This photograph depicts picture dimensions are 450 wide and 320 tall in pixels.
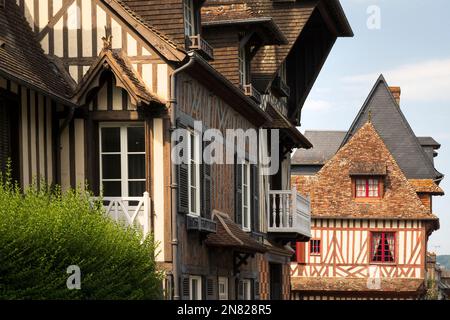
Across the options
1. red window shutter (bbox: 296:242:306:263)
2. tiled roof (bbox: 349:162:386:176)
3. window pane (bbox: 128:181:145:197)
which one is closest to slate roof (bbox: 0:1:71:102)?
window pane (bbox: 128:181:145:197)

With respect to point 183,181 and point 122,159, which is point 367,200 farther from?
point 122,159

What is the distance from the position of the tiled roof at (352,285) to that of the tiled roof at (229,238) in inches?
925

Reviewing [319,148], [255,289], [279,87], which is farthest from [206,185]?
[319,148]

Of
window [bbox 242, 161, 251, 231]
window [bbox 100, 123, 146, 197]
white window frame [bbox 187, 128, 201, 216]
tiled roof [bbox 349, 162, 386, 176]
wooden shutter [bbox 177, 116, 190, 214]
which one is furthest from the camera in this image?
tiled roof [bbox 349, 162, 386, 176]

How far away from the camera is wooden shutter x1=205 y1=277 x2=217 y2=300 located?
22295 millimetres

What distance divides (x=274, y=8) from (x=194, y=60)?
447 inches

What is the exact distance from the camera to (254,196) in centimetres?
2705

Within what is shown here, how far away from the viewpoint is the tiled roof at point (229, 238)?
2209 centimetres

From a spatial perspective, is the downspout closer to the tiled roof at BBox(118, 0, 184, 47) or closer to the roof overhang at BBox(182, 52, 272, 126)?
the roof overhang at BBox(182, 52, 272, 126)

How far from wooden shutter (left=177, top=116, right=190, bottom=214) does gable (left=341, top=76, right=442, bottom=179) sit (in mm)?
39569

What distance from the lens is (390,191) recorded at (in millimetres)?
49531

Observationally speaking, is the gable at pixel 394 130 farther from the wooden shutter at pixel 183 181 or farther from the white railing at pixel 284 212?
the wooden shutter at pixel 183 181

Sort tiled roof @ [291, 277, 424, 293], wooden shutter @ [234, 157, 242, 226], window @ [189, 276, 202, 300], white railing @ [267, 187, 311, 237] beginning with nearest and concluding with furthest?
window @ [189, 276, 202, 300]
wooden shutter @ [234, 157, 242, 226]
white railing @ [267, 187, 311, 237]
tiled roof @ [291, 277, 424, 293]
